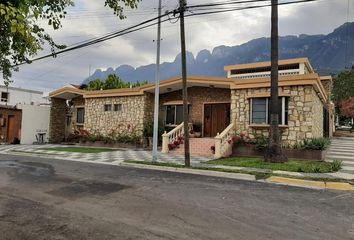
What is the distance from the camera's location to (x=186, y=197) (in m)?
7.43

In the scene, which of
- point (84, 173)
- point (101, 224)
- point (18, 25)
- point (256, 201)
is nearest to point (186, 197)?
point (256, 201)

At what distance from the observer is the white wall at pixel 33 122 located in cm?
2775

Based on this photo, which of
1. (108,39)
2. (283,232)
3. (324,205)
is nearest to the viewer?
(283,232)

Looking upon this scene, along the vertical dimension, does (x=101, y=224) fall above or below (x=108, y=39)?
below

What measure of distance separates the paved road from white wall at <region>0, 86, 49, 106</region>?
110ft

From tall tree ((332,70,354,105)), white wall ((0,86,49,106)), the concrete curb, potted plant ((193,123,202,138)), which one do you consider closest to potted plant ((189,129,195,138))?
potted plant ((193,123,202,138))

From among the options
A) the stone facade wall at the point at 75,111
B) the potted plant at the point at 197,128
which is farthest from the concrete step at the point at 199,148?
the stone facade wall at the point at 75,111

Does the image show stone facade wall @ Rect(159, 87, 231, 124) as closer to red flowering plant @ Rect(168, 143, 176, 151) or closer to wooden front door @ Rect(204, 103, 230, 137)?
wooden front door @ Rect(204, 103, 230, 137)

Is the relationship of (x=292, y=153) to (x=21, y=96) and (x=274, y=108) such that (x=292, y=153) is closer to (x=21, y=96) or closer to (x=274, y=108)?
(x=274, y=108)

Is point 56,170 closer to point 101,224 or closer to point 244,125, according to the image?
point 101,224

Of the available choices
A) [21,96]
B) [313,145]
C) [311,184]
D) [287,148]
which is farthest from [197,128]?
[21,96]

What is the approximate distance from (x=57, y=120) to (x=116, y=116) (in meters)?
9.13

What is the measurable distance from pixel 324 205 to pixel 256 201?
58.1 inches

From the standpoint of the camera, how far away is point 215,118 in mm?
21328
